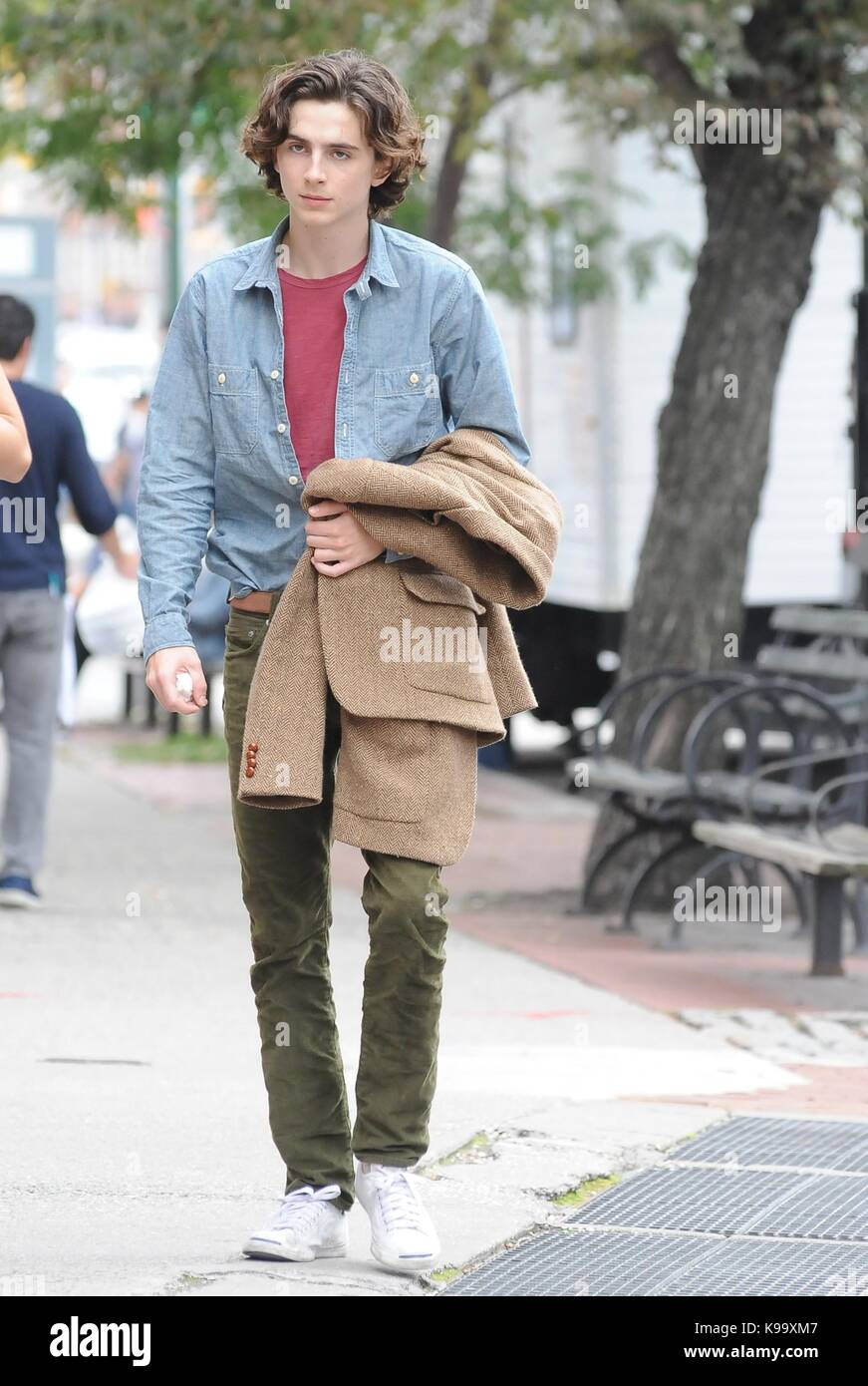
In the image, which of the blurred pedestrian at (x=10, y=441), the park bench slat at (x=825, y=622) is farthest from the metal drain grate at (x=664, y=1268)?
the park bench slat at (x=825, y=622)

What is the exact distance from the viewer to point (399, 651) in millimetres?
3932

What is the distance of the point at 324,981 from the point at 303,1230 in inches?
16.4

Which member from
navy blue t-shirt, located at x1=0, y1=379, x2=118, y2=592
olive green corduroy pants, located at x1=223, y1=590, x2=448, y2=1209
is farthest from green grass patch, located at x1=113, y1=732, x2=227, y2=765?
olive green corduroy pants, located at x1=223, y1=590, x2=448, y2=1209

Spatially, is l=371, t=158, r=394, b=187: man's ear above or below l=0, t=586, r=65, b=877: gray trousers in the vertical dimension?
above

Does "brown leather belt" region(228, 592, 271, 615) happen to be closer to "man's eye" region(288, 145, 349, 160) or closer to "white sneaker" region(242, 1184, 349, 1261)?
"man's eye" region(288, 145, 349, 160)

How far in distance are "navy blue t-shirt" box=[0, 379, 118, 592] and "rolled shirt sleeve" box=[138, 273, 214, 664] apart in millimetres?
3941

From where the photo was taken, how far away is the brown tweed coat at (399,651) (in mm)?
3904

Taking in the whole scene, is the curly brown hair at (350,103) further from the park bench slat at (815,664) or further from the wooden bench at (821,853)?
the park bench slat at (815,664)

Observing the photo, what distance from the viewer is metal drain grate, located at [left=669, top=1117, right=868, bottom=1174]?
5.05 meters

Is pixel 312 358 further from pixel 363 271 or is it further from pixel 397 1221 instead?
pixel 397 1221

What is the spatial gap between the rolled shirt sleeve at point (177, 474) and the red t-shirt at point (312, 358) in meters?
0.15

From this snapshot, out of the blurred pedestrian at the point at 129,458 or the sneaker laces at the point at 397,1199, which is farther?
the blurred pedestrian at the point at 129,458

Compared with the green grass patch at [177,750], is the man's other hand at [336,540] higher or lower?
higher

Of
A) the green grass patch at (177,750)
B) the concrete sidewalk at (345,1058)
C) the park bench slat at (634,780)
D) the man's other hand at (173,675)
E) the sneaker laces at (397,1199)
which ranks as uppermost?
the man's other hand at (173,675)
